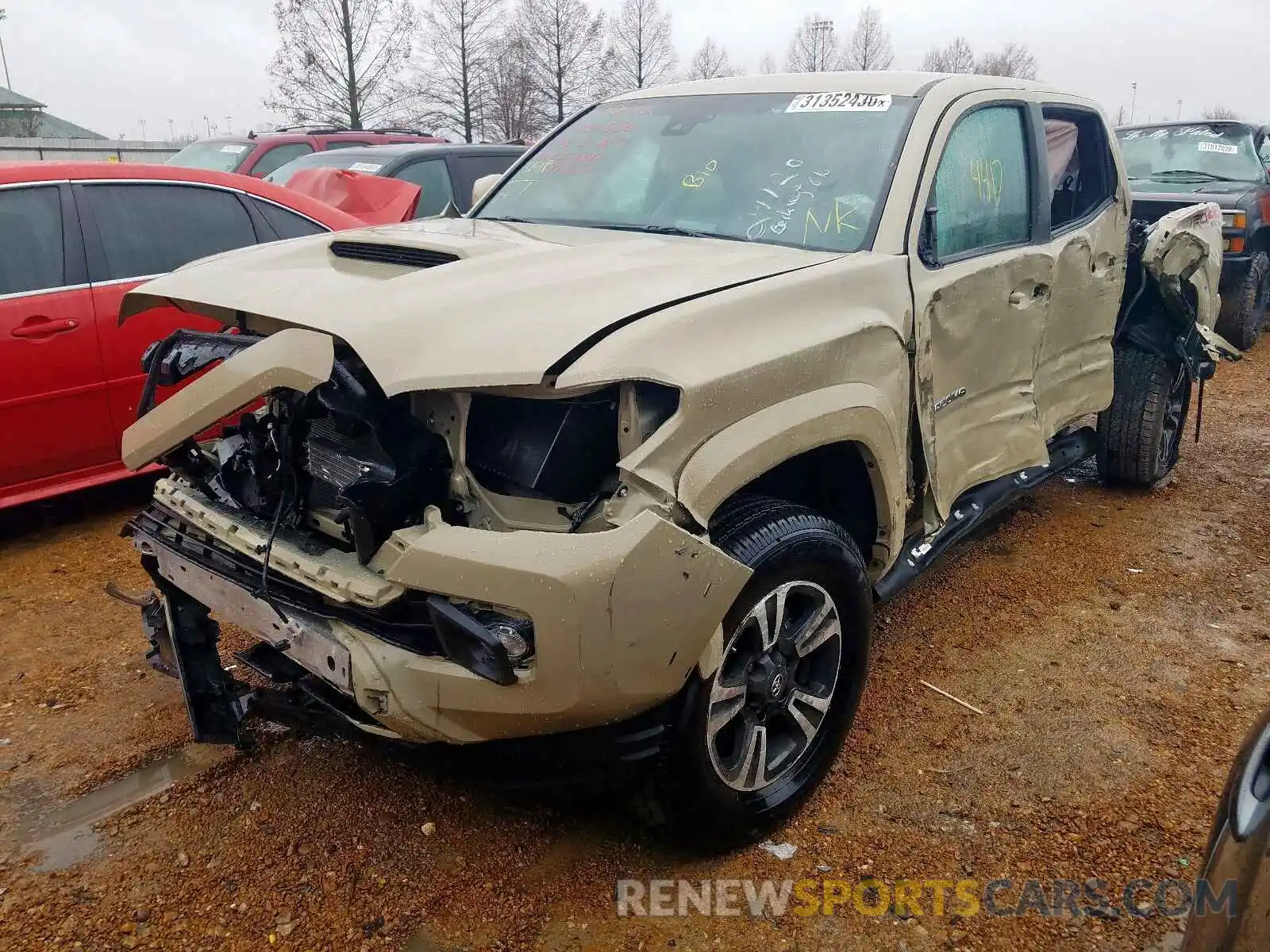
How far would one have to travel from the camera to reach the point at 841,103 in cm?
339

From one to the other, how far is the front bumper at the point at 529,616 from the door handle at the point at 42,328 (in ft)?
8.66

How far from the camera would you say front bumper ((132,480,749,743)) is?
1988 mm

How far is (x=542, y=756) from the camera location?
2277 millimetres

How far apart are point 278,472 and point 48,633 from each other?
1.93m

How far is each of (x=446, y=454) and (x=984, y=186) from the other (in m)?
2.26

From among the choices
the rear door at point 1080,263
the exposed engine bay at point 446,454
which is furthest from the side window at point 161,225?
the rear door at point 1080,263

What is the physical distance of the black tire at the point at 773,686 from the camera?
2.36 metres

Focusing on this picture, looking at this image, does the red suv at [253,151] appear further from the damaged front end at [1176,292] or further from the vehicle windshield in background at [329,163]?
the damaged front end at [1176,292]

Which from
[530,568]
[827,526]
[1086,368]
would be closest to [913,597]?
[1086,368]

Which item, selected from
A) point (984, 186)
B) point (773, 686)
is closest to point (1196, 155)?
point (984, 186)

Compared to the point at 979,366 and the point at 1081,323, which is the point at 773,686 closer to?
the point at 979,366

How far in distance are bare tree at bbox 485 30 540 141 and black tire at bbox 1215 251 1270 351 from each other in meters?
24.2

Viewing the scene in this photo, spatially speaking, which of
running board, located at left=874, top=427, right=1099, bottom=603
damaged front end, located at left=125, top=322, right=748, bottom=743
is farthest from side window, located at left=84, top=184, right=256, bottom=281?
running board, located at left=874, top=427, right=1099, bottom=603

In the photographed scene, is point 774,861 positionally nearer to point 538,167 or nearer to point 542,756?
point 542,756
